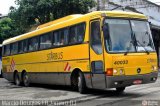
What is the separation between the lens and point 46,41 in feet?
62.6

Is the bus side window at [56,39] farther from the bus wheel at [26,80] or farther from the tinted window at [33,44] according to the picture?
the bus wheel at [26,80]

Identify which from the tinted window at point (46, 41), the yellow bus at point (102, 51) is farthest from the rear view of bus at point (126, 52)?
the tinted window at point (46, 41)

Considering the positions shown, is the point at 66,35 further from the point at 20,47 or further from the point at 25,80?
the point at 20,47

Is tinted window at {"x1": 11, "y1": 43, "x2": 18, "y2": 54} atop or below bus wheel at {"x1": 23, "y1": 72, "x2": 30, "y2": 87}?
atop

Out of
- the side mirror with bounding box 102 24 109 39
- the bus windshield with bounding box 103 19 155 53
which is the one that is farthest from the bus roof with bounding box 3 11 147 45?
the side mirror with bounding box 102 24 109 39

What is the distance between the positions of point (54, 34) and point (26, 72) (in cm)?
449

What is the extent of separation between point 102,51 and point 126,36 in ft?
3.40

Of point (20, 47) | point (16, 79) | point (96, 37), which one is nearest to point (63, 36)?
point (96, 37)

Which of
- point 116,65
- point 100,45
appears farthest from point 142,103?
point 100,45

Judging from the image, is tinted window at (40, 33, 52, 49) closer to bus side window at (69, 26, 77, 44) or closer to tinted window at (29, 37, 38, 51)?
tinted window at (29, 37, 38, 51)

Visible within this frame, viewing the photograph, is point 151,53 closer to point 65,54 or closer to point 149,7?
point 65,54

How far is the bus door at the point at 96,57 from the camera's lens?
14297 millimetres

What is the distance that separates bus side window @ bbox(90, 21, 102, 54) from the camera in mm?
14539

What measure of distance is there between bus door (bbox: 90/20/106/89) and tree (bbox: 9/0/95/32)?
22.7 metres
